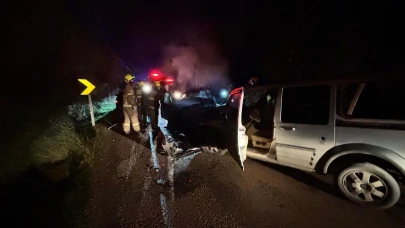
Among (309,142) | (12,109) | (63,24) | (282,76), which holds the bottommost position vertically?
(309,142)

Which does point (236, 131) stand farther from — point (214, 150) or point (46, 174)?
point (46, 174)

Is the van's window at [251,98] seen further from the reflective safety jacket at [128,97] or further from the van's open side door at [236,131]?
the reflective safety jacket at [128,97]

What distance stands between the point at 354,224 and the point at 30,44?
7.94m

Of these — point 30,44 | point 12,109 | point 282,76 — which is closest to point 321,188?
point 12,109

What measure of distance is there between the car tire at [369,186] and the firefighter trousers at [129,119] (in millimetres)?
5238

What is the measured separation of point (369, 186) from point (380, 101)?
117 centimetres

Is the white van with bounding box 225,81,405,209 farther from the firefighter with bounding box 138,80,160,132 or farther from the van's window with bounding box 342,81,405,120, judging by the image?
the firefighter with bounding box 138,80,160,132

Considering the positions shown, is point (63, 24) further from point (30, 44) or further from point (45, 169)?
point (45, 169)

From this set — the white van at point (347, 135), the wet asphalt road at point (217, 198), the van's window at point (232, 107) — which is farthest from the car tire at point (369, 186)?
the van's window at point (232, 107)

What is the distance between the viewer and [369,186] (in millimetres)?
3129

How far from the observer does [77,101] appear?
938 cm

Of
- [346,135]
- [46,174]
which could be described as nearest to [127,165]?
[46,174]

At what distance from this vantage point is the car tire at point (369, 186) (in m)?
2.96

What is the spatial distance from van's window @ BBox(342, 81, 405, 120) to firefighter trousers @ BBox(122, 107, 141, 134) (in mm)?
5216
